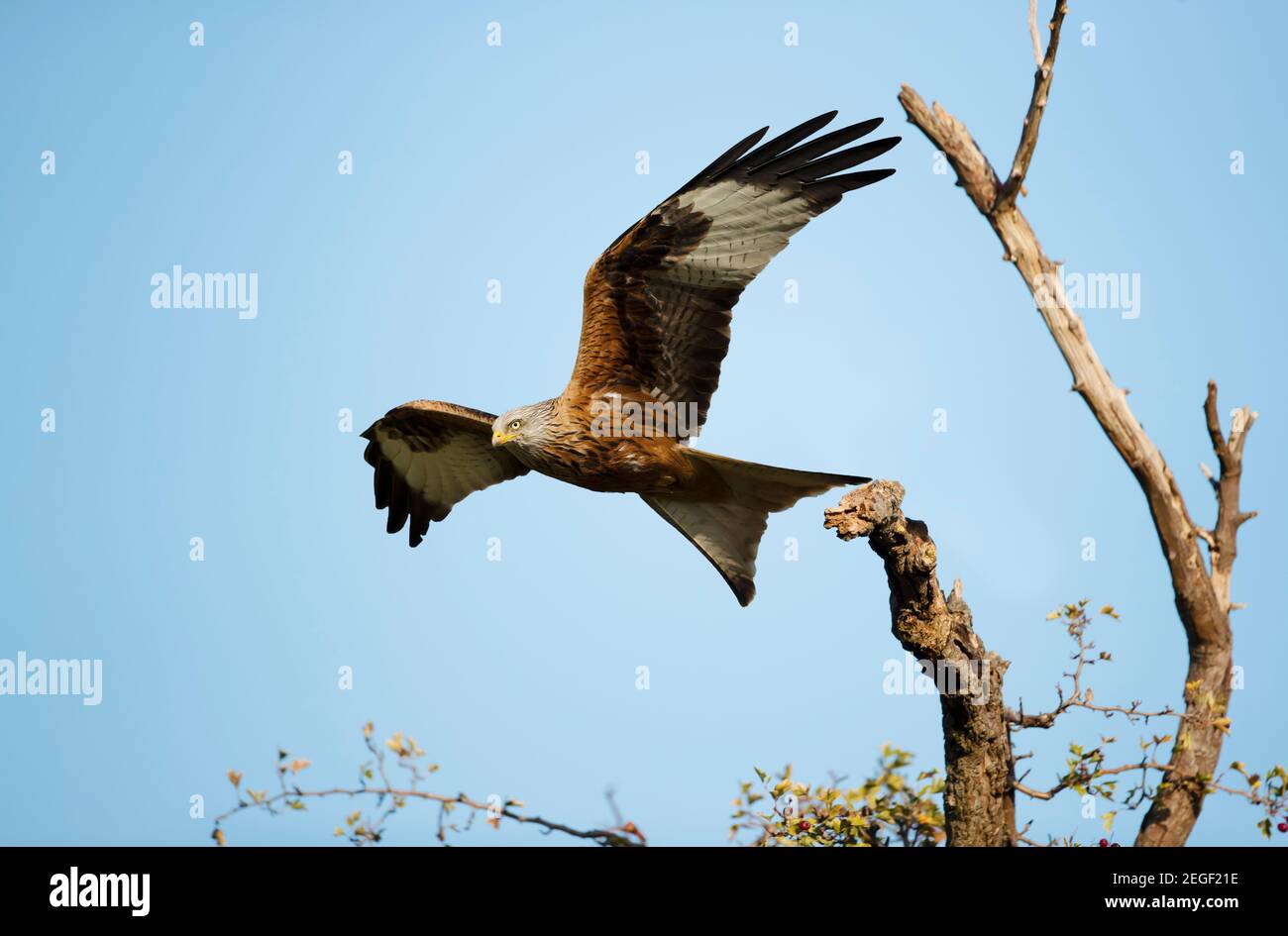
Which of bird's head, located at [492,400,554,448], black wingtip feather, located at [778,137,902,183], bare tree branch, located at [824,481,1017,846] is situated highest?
black wingtip feather, located at [778,137,902,183]

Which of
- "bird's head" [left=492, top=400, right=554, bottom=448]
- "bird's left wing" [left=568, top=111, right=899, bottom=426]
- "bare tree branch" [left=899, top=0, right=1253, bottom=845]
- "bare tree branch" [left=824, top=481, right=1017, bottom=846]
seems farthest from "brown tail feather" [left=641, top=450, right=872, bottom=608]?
"bare tree branch" [left=899, top=0, right=1253, bottom=845]

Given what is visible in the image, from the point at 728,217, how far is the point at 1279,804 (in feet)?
14.0

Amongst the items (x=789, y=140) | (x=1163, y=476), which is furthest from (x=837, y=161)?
(x=1163, y=476)

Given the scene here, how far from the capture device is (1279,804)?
6.35 m

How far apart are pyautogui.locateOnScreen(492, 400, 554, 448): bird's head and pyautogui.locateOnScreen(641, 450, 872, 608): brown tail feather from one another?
2.93ft

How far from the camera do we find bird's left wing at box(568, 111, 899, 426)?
7.18 m

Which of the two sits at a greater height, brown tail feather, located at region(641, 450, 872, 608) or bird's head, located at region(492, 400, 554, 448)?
bird's head, located at region(492, 400, 554, 448)

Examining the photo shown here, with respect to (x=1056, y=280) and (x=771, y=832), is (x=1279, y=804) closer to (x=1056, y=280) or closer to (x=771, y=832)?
(x=771, y=832)

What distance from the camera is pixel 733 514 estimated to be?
773cm

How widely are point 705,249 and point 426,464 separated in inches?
125

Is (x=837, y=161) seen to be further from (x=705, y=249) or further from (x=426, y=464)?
(x=426, y=464)

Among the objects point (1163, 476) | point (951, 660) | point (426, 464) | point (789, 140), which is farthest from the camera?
point (426, 464)

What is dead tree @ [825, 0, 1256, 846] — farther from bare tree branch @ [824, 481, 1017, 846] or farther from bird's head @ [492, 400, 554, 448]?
bird's head @ [492, 400, 554, 448]
